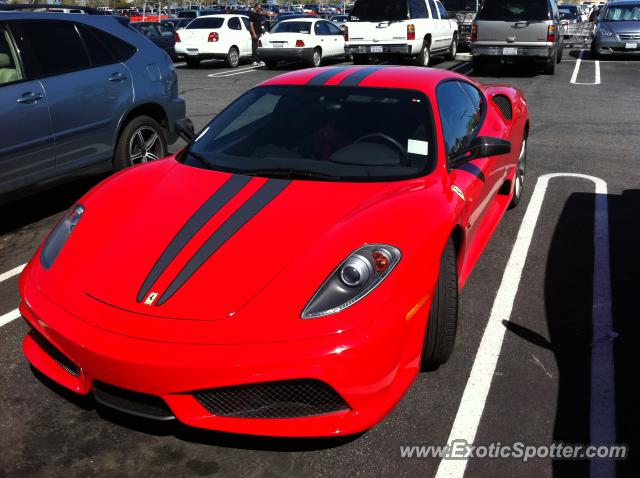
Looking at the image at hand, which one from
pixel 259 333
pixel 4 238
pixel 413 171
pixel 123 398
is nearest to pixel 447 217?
pixel 413 171

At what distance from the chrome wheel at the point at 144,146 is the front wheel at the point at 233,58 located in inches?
569

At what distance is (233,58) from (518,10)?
28.7ft

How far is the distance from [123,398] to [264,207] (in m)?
1.10

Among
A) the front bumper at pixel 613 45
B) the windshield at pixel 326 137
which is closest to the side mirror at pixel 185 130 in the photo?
the windshield at pixel 326 137

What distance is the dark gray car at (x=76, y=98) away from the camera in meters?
5.27

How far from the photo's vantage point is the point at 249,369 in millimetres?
2523

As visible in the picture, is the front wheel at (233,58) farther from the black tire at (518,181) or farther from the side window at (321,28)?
the black tire at (518,181)

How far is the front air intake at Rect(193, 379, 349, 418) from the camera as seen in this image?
8.52 ft

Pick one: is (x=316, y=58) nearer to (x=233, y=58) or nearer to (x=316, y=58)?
(x=316, y=58)

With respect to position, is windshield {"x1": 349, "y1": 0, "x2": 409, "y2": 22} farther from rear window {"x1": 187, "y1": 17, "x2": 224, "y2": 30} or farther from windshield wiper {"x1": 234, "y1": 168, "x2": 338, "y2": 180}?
windshield wiper {"x1": 234, "y1": 168, "x2": 338, "y2": 180}

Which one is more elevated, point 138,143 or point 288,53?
point 138,143

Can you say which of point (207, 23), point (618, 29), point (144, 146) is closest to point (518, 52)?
point (618, 29)

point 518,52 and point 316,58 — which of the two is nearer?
point 518,52

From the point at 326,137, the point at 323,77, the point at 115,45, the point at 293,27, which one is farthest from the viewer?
the point at 293,27
